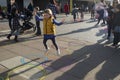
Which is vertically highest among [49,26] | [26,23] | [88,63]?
[49,26]

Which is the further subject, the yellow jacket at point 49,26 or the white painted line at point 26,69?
the yellow jacket at point 49,26

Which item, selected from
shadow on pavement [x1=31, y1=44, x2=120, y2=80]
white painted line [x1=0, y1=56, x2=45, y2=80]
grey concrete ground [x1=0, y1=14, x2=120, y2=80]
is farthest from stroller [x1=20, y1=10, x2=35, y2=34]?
white painted line [x1=0, y1=56, x2=45, y2=80]

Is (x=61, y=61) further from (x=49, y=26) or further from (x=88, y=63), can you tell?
(x=49, y=26)

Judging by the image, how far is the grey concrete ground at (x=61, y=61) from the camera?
596 centimetres

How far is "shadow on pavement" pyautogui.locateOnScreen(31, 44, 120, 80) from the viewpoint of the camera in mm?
5996

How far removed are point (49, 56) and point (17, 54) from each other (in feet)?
3.83

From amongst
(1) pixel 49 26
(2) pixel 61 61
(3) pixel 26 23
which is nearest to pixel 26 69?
(2) pixel 61 61

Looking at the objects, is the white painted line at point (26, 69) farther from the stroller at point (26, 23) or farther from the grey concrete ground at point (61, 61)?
the stroller at point (26, 23)

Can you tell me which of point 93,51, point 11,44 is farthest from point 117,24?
point 11,44

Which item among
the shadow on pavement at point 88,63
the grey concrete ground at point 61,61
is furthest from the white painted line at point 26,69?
the shadow on pavement at point 88,63

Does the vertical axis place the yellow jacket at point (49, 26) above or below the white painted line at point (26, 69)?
above

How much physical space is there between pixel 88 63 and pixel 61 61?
863 millimetres

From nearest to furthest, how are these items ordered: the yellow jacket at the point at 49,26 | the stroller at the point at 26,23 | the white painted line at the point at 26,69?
the white painted line at the point at 26,69 → the yellow jacket at the point at 49,26 → the stroller at the point at 26,23

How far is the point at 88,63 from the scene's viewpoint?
6.98m
